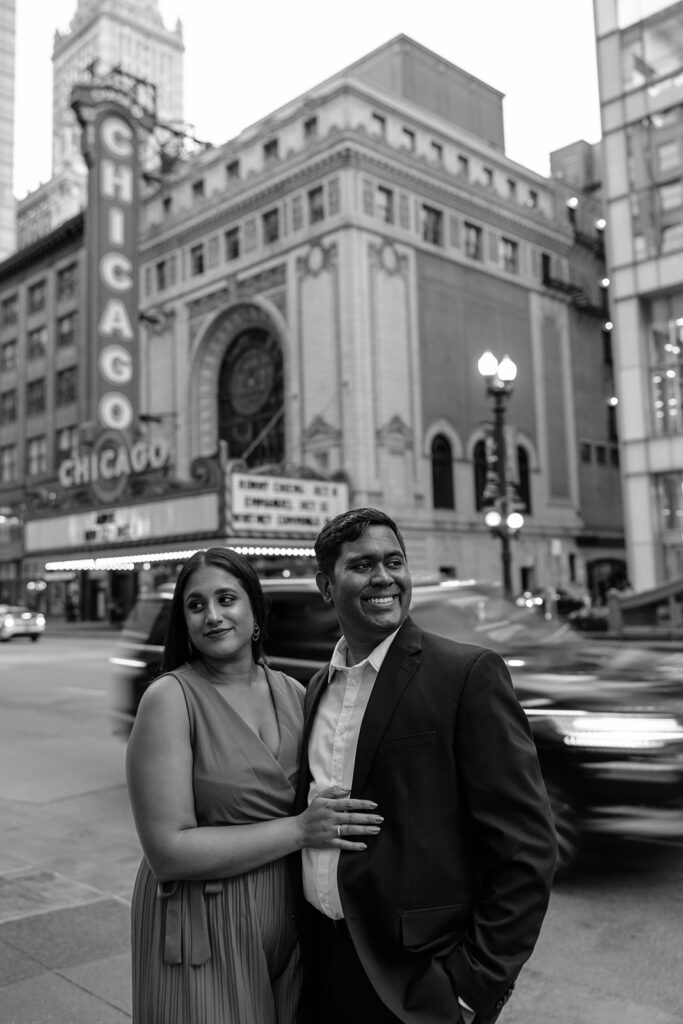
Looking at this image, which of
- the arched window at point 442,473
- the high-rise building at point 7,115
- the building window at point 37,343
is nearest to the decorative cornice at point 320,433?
the arched window at point 442,473

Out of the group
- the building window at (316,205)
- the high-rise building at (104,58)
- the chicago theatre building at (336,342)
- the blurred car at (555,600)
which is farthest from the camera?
the high-rise building at (104,58)

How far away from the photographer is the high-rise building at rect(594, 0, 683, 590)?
27.3 meters

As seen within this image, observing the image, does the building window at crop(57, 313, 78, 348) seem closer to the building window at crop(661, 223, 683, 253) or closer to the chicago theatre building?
the chicago theatre building

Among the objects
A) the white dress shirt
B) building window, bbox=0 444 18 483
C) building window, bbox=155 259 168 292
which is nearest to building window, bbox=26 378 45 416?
building window, bbox=0 444 18 483

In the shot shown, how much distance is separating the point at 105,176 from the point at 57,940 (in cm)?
3626

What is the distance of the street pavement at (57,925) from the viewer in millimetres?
3730

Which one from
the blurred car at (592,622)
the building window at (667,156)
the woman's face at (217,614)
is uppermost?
the building window at (667,156)

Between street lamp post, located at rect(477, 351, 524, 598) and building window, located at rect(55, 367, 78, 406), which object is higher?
building window, located at rect(55, 367, 78, 406)

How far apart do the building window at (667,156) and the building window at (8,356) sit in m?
42.0

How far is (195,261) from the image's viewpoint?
139ft

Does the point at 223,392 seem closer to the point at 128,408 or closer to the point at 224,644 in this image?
the point at 128,408

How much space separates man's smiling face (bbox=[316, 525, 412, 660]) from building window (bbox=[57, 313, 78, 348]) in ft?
171

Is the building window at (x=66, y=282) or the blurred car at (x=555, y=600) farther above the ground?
the building window at (x=66, y=282)

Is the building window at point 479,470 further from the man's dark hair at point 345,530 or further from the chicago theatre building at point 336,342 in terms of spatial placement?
the man's dark hair at point 345,530
